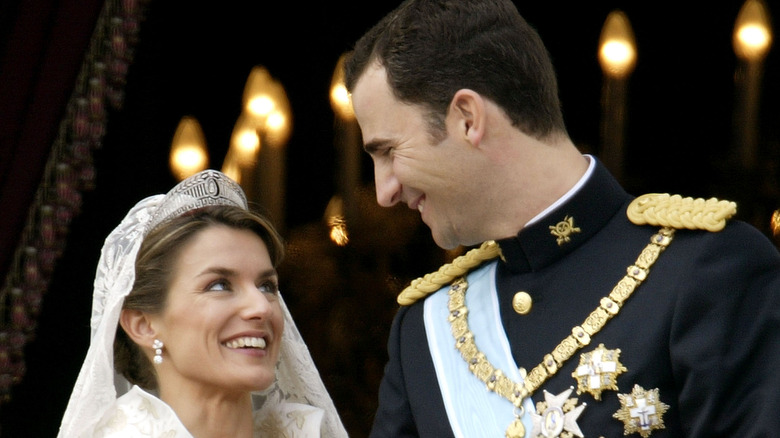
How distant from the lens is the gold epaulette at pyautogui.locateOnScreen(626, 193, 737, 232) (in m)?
1.79

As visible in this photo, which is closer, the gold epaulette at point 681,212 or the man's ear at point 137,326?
the gold epaulette at point 681,212

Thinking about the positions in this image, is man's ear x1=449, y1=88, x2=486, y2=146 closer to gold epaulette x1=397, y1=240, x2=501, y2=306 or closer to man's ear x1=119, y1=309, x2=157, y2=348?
gold epaulette x1=397, y1=240, x2=501, y2=306

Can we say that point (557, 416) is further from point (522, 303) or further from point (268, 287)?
point (268, 287)

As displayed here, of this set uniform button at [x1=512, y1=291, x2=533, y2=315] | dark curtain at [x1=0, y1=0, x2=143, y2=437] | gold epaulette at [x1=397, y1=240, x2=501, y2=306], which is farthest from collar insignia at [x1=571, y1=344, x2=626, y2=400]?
dark curtain at [x1=0, y1=0, x2=143, y2=437]

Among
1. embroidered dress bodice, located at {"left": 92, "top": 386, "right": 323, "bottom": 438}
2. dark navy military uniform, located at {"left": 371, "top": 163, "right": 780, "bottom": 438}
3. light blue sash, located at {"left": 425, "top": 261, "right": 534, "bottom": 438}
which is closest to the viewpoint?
dark navy military uniform, located at {"left": 371, "top": 163, "right": 780, "bottom": 438}

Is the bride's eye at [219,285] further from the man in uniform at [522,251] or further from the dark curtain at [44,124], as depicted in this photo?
the dark curtain at [44,124]

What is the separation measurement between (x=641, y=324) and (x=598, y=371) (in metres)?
0.09

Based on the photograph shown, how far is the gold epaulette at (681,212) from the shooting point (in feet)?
5.88

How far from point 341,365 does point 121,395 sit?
3.59 feet

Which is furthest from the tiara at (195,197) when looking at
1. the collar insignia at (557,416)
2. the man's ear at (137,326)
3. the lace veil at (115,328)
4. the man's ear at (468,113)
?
the collar insignia at (557,416)

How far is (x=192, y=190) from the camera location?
2457 mm

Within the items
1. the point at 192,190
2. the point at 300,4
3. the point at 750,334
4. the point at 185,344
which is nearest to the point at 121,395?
the point at 185,344

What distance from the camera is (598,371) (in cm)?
179

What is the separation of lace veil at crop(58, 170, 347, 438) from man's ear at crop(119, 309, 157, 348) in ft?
0.15
